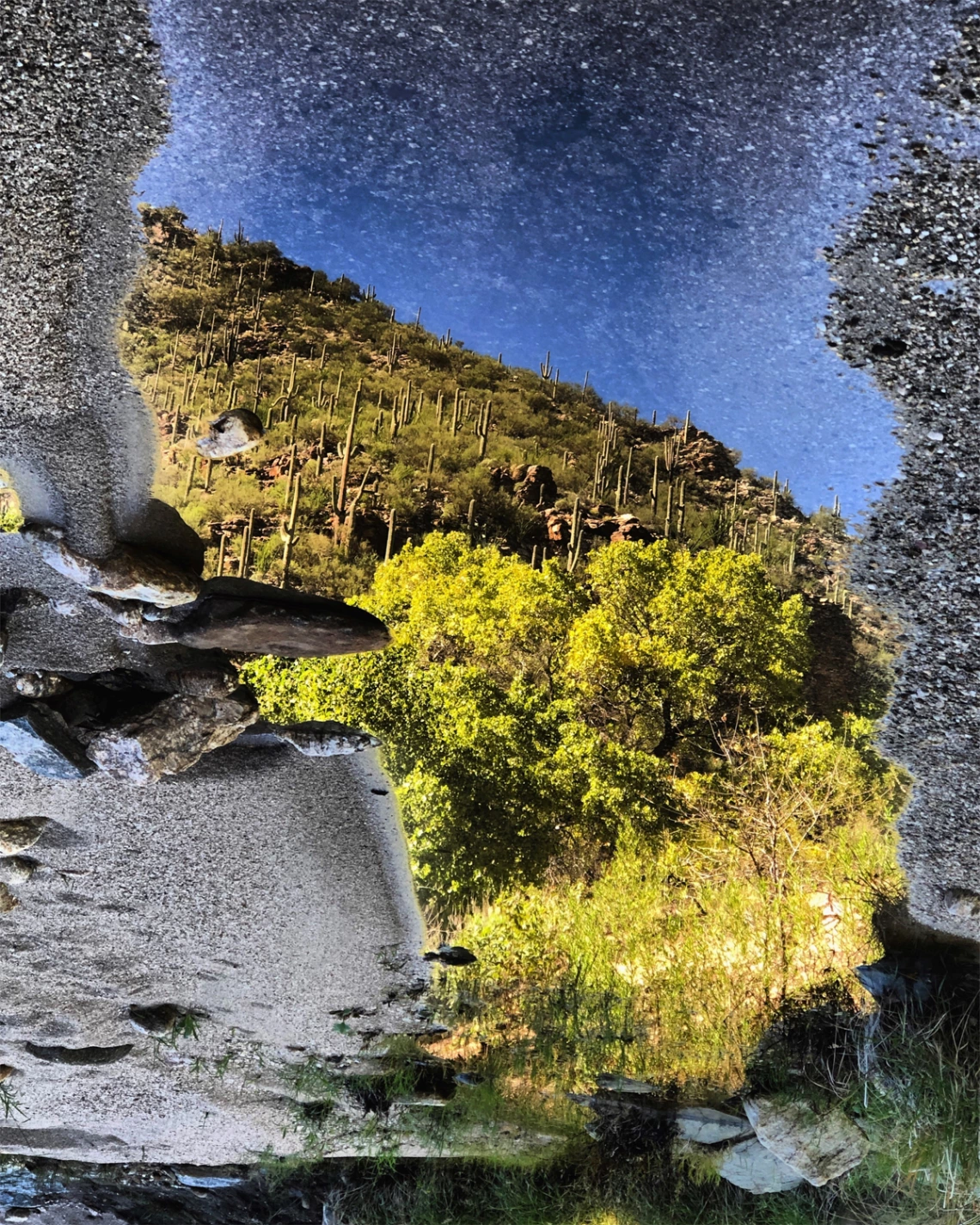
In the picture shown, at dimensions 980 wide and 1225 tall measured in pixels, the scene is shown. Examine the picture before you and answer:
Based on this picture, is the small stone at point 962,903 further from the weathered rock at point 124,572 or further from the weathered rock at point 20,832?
the weathered rock at point 20,832

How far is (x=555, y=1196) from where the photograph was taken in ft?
12.3

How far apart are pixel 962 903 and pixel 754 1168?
47.8 inches

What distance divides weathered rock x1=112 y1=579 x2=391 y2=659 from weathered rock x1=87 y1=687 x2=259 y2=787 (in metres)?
0.20

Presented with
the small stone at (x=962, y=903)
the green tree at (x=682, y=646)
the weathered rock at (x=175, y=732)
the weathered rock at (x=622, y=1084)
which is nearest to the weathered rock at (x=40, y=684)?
the weathered rock at (x=175, y=732)

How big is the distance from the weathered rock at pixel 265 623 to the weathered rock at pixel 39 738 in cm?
42

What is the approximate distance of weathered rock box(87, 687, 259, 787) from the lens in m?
2.80

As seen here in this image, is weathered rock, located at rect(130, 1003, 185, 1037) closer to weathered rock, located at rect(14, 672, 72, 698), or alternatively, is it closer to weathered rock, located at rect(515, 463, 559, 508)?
weathered rock, located at rect(14, 672, 72, 698)

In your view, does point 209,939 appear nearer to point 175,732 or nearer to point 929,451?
point 175,732

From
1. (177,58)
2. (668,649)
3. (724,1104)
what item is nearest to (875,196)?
(668,649)

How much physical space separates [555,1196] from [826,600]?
2.68m

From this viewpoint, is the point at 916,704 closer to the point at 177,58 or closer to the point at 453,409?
the point at 453,409

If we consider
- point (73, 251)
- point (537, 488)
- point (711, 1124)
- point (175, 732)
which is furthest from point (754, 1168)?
point (73, 251)

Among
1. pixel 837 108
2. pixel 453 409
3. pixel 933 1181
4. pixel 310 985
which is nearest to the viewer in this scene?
pixel 837 108

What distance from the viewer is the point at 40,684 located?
2.83 meters
